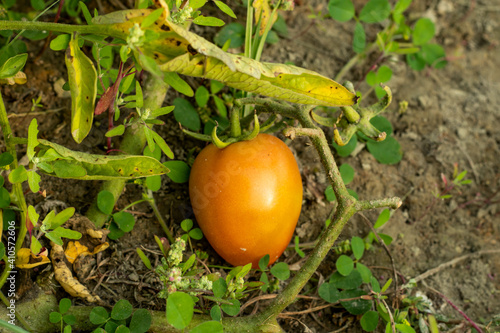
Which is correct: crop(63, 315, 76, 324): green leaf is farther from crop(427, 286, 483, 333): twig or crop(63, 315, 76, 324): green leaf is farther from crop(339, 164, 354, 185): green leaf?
crop(427, 286, 483, 333): twig

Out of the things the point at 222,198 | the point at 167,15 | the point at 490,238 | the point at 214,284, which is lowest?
the point at 490,238

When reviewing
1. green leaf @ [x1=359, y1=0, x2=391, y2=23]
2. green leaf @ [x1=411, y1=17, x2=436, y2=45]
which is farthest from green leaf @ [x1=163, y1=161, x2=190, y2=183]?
green leaf @ [x1=411, y1=17, x2=436, y2=45]

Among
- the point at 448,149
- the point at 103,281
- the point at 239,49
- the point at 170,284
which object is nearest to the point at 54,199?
the point at 103,281

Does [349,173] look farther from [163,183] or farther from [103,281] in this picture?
[103,281]

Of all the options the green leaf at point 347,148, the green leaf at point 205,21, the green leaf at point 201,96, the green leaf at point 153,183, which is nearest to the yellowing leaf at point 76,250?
the green leaf at point 153,183

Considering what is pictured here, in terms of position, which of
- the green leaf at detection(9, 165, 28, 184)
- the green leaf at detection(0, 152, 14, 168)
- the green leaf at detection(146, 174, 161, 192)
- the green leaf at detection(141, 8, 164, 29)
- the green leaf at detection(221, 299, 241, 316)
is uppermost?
the green leaf at detection(141, 8, 164, 29)

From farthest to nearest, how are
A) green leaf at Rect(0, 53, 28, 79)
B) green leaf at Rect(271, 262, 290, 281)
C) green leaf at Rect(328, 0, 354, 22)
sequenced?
1. green leaf at Rect(328, 0, 354, 22)
2. green leaf at Rect(271, 262, 290, 281)
3. green leaf at Rect(0, 53, 28, 79)

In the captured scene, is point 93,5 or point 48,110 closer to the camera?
point 48,110
